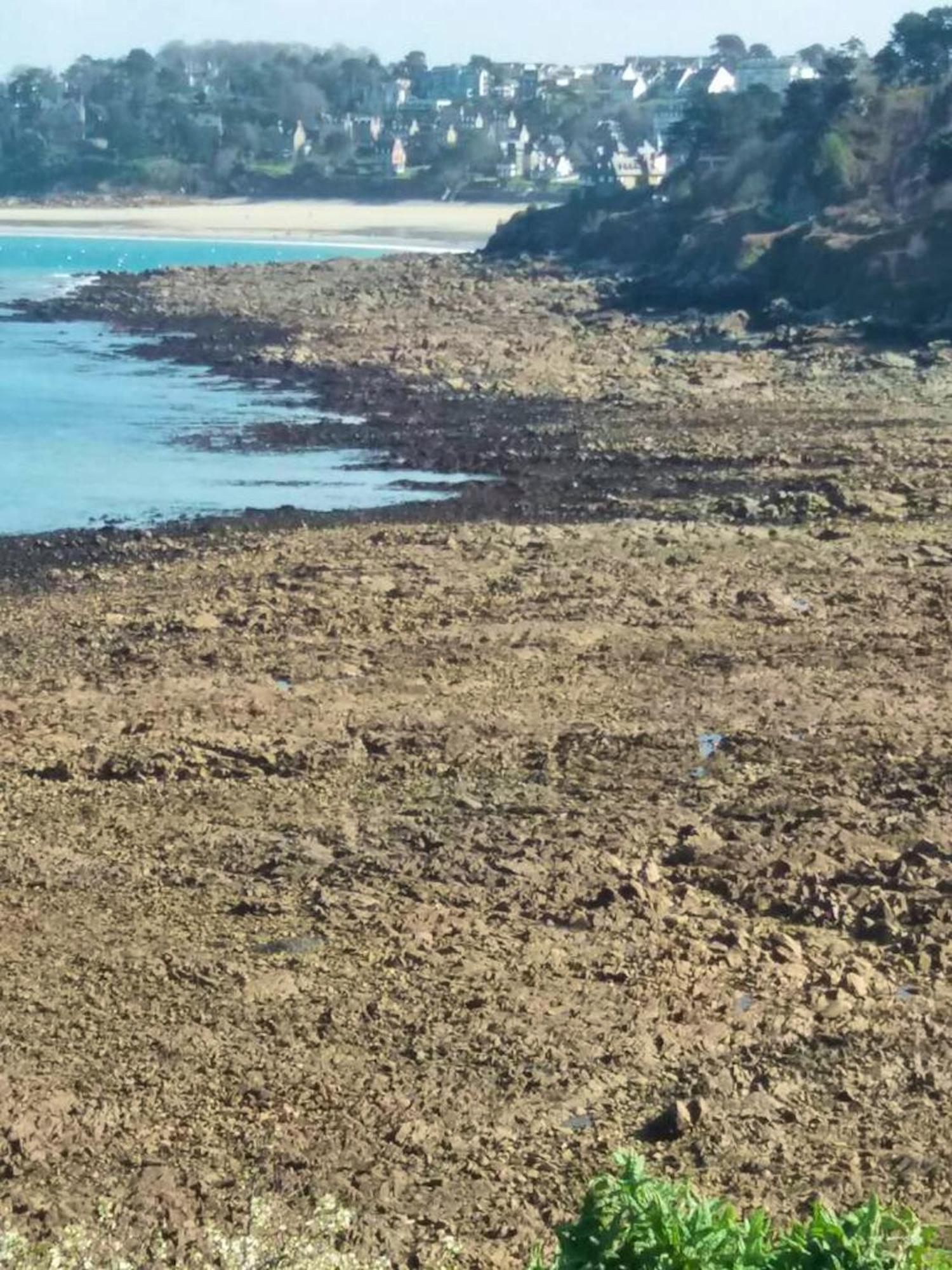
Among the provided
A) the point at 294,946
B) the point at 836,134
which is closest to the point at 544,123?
the point at 836,134

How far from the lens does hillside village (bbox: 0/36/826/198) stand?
107438mm

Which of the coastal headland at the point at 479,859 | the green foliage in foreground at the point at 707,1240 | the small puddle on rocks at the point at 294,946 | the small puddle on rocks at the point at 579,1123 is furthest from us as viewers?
the small puddle on rocks at the point at 294,946

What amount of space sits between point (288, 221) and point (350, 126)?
3113 cm

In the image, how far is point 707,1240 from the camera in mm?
3930

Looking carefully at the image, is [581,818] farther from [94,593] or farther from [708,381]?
[708,381]

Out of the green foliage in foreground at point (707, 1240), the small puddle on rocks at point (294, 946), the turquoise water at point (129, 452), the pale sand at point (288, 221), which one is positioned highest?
the green foliage in foreground at point (707, 1240)

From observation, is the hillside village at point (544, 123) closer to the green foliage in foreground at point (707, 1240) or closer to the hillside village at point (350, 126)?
the hillside village at point (350, 126)

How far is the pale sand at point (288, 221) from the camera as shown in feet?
280

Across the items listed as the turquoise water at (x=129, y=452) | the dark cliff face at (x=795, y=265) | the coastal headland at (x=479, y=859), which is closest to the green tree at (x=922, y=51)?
the dark cliff face at (x=795, y=265)

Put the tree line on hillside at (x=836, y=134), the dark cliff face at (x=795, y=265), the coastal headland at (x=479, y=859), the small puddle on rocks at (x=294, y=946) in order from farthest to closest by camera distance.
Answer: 1. the tree line on hillside at (x=836, y=134)
2. the dark cliff face at (x=795, y=265)
3. the small puddle on rocks at (x=294, y=946)
4. the coastal headland at (x=479, y=859)

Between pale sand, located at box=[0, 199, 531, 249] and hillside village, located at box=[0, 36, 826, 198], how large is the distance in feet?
13.3

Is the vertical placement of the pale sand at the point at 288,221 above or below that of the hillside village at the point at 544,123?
Answer: below

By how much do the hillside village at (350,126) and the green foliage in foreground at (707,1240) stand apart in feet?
269

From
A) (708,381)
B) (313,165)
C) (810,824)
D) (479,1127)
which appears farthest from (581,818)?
(313,165)
